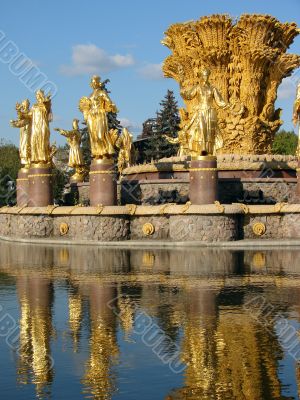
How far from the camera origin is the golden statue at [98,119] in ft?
82.9

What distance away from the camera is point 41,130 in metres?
28.2

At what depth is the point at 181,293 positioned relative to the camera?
12.4 metres

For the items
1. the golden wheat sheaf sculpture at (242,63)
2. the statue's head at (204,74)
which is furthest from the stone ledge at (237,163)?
the statue's head at (204,74)

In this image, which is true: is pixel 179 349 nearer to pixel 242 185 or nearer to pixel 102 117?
pixel 102 117

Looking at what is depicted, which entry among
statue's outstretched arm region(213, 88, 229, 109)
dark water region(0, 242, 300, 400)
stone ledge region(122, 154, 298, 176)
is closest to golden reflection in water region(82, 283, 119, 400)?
dark water region(0, 242, 300, 400)

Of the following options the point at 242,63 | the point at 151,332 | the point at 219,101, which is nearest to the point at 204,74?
the point at 219,101

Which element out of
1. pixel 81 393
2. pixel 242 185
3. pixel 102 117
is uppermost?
pixel 102 117

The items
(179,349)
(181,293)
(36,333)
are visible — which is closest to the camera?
(179,349)

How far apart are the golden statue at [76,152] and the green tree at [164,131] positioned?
78.1 ft

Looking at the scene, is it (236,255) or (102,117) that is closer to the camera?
(236,255)

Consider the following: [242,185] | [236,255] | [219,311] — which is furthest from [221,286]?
[242,185]

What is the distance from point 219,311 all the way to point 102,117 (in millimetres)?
15679

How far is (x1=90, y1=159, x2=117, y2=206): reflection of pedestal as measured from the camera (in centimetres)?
2505

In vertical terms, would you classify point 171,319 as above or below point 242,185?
below
